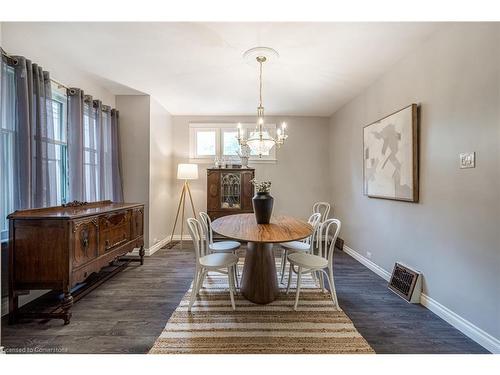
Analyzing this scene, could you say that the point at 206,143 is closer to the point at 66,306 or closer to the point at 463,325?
the point at 66,306

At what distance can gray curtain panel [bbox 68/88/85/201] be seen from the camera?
285cm

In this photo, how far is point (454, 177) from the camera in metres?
2.00

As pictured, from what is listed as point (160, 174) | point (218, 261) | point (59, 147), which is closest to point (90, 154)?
point (59, 147)

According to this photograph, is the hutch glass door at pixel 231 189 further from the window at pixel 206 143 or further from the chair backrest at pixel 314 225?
the chair backrest at pixel 314 225

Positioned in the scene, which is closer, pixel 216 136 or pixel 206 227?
pixel 206 227

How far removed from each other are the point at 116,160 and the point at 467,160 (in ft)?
13.9

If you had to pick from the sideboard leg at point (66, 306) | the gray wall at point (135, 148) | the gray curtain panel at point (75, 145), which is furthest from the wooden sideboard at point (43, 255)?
the gray wall at point (135, 148)

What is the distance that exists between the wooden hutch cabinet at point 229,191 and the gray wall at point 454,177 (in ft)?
7.76

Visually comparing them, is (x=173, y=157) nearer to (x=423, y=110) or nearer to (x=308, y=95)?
(x=308, y=95)

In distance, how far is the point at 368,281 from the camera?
292 centimetres

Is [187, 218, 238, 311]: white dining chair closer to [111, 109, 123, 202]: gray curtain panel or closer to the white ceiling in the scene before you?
the white ceiling
